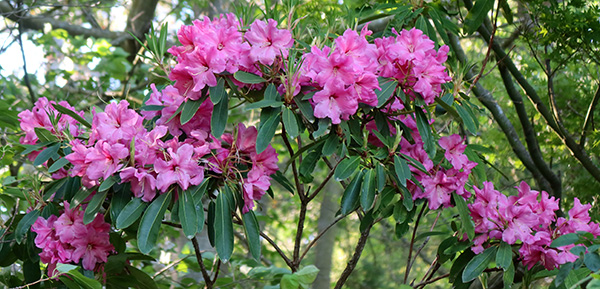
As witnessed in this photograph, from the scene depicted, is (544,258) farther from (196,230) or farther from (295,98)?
(196,230)

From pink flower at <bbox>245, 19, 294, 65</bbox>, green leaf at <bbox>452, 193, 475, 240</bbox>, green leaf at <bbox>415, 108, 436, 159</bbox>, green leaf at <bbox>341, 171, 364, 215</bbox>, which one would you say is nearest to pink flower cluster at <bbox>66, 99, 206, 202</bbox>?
pink flower at <bbox>245, 19, 294, 65</bbox>

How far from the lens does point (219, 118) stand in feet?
4.35

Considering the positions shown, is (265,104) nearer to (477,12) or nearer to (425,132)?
(425,132)

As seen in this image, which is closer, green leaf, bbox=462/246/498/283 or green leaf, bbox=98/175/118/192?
green leaf, bbox=98/175/118/192

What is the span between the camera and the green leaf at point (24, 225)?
58.7 inches

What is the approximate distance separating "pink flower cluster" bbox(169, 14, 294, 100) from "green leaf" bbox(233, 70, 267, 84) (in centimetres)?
2

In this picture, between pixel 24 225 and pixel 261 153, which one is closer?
pixel 261 153

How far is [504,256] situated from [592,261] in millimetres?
238

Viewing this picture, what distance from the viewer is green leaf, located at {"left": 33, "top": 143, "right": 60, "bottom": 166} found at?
1.45m

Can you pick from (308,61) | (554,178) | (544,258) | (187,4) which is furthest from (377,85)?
(187,4)

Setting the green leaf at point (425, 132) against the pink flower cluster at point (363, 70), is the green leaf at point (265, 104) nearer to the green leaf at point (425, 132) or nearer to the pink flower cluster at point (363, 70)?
the pink flower cluster at point (363, 70)

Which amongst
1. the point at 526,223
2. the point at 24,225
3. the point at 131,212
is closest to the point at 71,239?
the point at 24,225

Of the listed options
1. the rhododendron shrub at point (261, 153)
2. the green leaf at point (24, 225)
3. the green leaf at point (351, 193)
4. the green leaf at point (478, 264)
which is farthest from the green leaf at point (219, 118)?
the green leaf at point (478, 264)

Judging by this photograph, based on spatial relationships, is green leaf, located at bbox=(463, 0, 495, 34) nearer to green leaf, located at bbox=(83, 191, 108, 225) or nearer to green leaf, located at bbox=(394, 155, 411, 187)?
green leaf, located at bbox=(394, 155, 411, 187)
